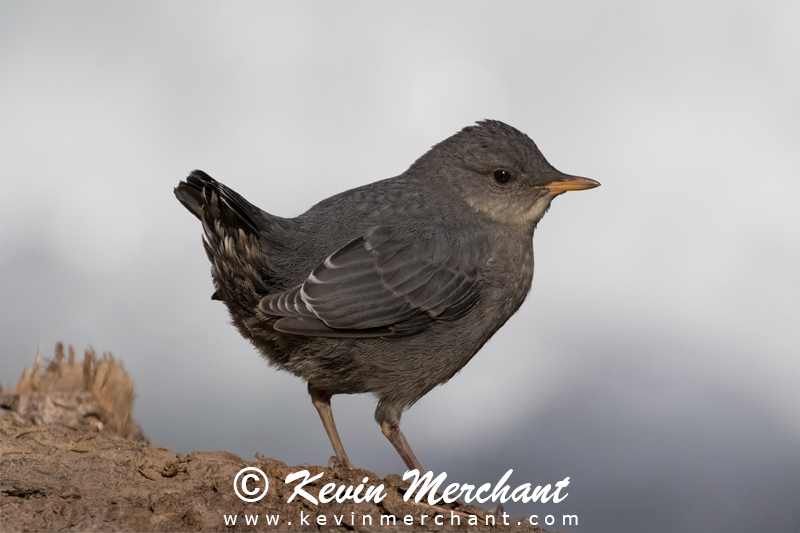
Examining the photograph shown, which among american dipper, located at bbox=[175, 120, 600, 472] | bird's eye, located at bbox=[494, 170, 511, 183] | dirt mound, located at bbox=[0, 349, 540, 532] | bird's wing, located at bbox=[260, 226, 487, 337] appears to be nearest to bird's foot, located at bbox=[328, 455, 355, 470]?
american dipper, located at bbox=[175, 120, 600, 472]

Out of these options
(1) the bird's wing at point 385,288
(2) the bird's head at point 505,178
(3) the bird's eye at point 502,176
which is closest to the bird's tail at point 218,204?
(1) the bird's wing at point 385,288

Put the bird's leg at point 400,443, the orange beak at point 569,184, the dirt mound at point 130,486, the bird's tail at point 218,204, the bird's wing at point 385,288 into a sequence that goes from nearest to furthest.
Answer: the dirt mound at point 130,486, the bird's tail at point 218,204, the bird's wing at point 385,288, the bird's leg at point 400,443, the orange beak at point 569,184

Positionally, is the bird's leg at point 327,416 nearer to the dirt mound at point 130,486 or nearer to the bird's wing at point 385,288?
the dirt mound at point 130,486

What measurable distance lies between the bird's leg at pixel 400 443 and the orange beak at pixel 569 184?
2.27 metres

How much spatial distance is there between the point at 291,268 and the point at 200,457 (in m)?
1.52

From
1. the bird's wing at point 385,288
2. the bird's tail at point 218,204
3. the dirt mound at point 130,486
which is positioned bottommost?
the dirt mound at point 130,486

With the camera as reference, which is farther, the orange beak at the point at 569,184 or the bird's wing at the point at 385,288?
the orange beak at the point at 569,184

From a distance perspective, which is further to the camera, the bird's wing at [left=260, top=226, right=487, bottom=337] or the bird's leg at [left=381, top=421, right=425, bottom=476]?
the bird's leg at [left=381, top=421, right=425, bottom=476]

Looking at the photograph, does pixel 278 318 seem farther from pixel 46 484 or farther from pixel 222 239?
pixel 46 484

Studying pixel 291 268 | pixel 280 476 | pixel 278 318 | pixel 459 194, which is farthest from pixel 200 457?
pixel 459 194

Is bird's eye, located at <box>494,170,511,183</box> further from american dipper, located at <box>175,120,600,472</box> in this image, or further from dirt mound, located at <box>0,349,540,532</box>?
dirt mound, located at <box>0,349,540,532</box>

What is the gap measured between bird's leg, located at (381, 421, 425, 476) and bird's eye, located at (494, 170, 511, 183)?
6.93ft

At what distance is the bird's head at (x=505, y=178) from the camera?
6020mm

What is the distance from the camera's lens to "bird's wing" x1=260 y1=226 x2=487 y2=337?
5.29 metres
